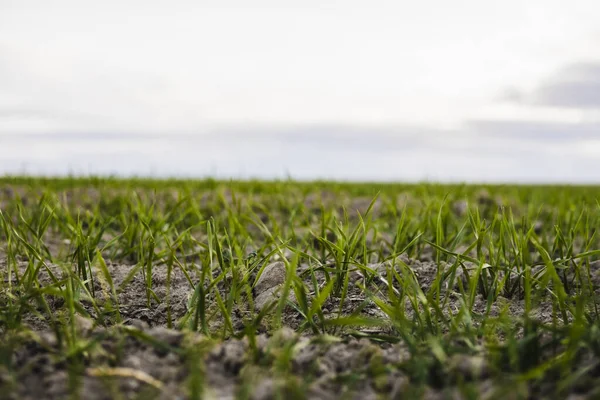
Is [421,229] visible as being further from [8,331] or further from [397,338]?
[8,331]

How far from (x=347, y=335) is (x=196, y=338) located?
42 centimetres

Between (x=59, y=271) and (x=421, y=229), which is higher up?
(x=421, y=229)

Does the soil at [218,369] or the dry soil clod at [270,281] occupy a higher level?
the dry soil clod at [270,281]

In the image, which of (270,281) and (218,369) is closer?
(218,369)

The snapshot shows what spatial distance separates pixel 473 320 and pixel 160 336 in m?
0.86

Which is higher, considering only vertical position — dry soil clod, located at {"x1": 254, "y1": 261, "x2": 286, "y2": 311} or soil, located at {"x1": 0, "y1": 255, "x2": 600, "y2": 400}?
dry soil clod, located at {"x1": 254, "y1": 261, "x2": 286, "y2": 311}

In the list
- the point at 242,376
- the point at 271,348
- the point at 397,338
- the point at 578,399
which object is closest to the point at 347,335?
the point at 397,338

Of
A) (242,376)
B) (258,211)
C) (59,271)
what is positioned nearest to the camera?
(242,376)

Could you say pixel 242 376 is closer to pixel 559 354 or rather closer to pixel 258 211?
pixel 559 354

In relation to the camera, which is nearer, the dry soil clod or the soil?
the soil

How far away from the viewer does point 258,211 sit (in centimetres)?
409

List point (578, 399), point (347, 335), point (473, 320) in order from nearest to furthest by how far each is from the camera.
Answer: point (578, 399) → point (347, 335) → point (473, 320)

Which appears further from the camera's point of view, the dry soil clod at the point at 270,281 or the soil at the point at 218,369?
the dry soil clod at the point at 270,281

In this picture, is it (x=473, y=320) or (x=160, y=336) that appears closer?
(x=160, y=336)
